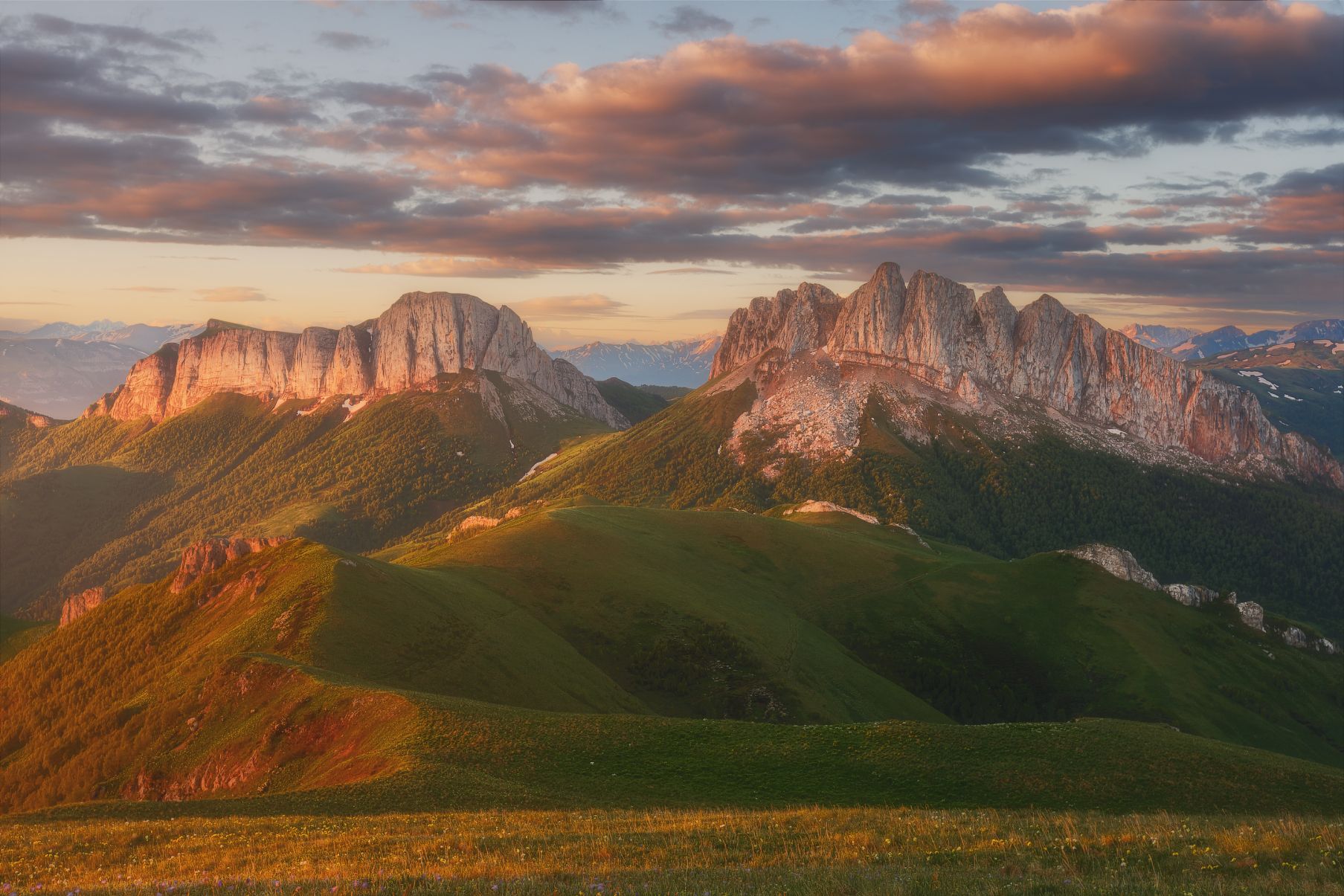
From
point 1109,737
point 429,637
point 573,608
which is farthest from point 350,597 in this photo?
point 1109,737

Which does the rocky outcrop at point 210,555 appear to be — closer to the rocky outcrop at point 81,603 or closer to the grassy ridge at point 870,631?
the grassy ridge at point 870,631

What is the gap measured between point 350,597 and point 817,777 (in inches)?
2525

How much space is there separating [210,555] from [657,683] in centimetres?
6664

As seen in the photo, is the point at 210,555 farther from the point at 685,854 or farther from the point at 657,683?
the point at 685,854

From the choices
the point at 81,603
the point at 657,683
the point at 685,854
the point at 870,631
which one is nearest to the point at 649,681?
the point at 657,683

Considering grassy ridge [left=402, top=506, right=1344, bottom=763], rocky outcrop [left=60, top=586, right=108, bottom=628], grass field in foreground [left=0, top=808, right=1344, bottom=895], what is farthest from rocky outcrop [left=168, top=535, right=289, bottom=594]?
grass field in foreground [left=0, top=808, right=1344, bottom=895]

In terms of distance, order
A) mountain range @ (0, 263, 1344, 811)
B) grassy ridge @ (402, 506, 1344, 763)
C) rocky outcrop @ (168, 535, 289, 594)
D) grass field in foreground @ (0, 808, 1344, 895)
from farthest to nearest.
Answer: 1. rocky outcrop @ (168, 535, 289, 594)
2. grassy ridge @ (402, 506, 1344, 763)
3. mountain range @ (0, 263, 1344, 811)
4. grass field in foreground @ (0, 808, 1344, 895)

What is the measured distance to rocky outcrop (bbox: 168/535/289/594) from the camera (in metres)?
127

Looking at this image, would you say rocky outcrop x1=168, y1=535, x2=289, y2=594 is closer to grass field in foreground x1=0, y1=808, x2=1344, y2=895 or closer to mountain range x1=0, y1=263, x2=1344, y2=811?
mountain range x1=0, y1=263, x2=1344, y2=811

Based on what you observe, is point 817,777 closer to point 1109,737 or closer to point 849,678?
point 1109,737

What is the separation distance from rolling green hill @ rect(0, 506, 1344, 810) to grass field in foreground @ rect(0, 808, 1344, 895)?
10.5m

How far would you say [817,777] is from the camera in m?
54.6

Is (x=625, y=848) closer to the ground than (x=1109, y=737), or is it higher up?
higher up

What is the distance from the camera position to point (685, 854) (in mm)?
30375
